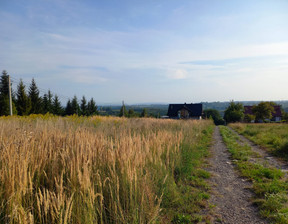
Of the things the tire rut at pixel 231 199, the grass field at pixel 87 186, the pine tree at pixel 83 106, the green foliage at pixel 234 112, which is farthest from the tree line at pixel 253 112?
the pine tree at pixel 83 106

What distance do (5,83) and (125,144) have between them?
158 feet

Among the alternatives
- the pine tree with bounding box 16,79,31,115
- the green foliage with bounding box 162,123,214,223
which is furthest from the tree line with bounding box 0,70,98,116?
the green foliage with bounding box 162,123,214,223

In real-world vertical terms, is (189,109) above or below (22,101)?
below

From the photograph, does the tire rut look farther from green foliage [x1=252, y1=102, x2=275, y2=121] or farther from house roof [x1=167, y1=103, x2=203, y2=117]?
house roof [x1=167, y1=103, x2=203, y2=117]

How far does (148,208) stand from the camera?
2.26 meters

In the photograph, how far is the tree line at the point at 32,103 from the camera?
3387cm

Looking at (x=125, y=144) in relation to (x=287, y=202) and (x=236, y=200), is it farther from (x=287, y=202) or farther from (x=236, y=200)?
(x=287, y=202)

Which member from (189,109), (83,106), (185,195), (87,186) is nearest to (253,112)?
(189,109)

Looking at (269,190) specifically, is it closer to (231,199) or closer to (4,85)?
(231,199)

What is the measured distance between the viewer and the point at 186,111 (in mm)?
51375

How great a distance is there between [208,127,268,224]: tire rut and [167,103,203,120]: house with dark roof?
46288mm

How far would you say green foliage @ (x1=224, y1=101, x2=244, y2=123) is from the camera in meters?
42.5

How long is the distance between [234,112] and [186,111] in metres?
12.7

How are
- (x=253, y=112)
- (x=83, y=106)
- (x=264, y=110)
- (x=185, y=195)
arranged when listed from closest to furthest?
(x=185, y=195) < (x=264, y=110) < (x=253, y=112) < (x=83, y=106)
